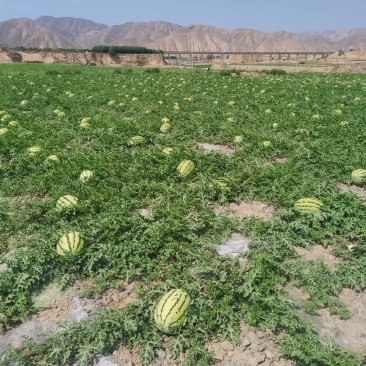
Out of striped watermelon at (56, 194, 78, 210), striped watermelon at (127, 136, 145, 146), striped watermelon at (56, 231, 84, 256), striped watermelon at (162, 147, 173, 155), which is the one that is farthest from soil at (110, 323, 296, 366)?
striped watermelon at (127, 136, 145, 146)

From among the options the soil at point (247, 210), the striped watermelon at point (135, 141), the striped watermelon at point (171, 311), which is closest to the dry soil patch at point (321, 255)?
the soil at point (247, 210)

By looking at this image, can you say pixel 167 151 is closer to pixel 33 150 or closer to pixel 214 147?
pixel 214 147

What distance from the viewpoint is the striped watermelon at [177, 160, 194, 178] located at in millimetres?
5098

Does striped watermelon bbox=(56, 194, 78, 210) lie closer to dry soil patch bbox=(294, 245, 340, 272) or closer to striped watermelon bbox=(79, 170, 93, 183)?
striped watermelon bbox=(79, 170, 93, 183)

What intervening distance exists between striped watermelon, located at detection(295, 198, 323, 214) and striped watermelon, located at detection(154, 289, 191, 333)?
6.63ft

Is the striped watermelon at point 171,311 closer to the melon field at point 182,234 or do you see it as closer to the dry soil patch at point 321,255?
the melon field at point 182,234

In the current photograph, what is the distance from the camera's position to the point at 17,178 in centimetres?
498

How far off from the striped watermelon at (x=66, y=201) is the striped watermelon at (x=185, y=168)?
163 centimetres

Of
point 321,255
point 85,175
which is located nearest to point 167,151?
point 85,175

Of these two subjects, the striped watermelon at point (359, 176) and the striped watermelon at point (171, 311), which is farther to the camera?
the striped watermelon at point (359, 176)

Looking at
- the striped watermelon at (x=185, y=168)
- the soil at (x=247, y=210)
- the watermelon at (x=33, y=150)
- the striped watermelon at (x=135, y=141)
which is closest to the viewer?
the soil at (x=247, y=210)

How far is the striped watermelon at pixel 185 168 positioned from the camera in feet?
16.7

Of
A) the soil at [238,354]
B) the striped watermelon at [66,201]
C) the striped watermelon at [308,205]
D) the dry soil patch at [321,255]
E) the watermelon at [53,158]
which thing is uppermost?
the watermelon at [53,158]

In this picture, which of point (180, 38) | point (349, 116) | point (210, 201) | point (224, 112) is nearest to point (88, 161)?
point (210, 201)
